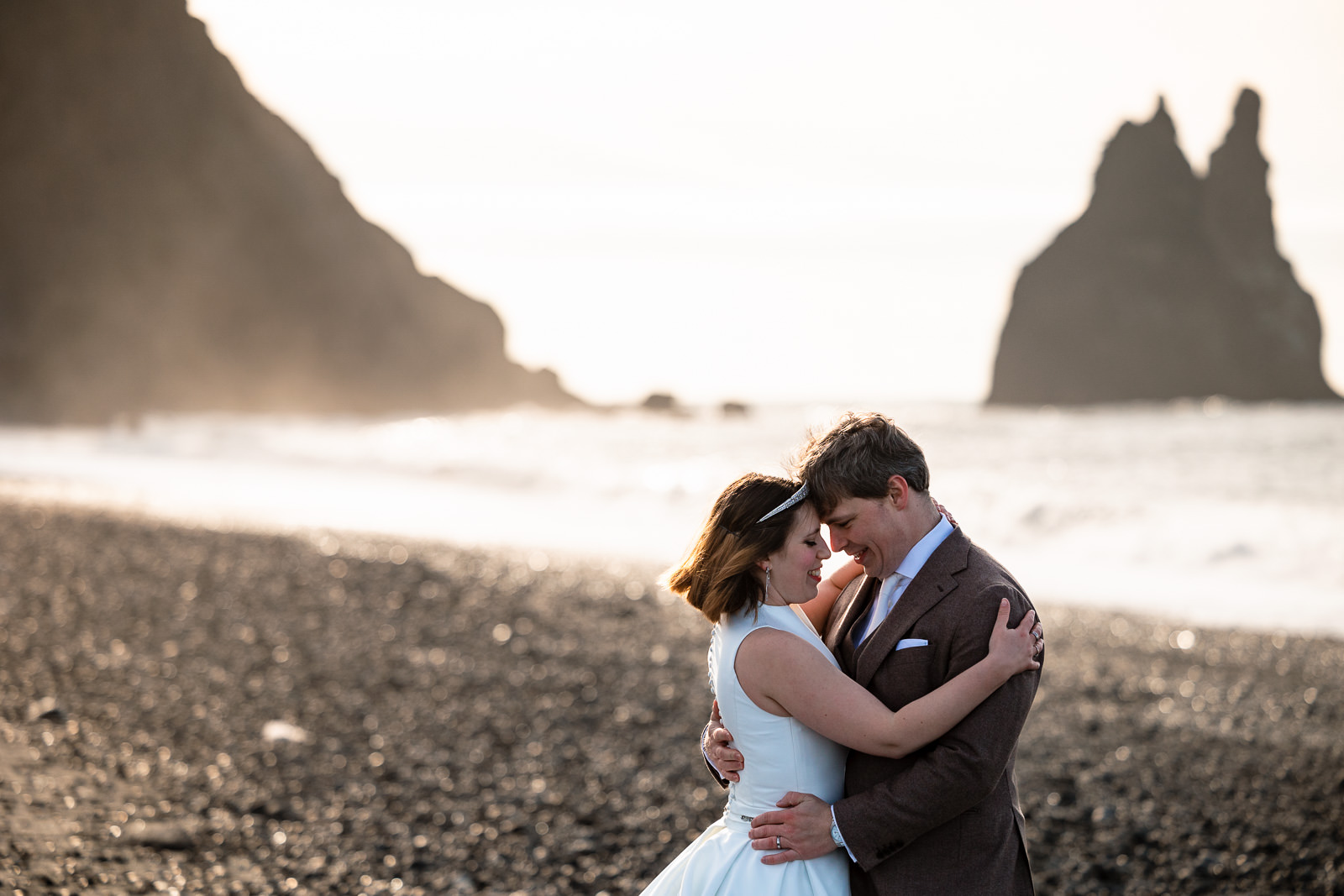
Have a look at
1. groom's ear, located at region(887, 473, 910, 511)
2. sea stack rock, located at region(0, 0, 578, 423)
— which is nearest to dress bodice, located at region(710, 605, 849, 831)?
groom's ear, located at region(887, 473, 910, 511)

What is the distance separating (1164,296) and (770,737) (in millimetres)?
114927

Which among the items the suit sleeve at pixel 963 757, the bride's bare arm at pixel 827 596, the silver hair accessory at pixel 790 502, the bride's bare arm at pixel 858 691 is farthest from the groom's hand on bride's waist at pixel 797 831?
the silver hair accessory at pixel 790 502

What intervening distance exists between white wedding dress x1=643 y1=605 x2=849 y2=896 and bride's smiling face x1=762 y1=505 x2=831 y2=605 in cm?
5

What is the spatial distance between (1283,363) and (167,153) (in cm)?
9616

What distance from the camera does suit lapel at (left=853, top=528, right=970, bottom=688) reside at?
257cm

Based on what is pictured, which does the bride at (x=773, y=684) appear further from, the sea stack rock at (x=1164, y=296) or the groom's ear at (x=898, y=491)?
the sea stack rock at (x=1164, y=296)

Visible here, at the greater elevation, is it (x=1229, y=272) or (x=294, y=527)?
(x=1229, y=272)

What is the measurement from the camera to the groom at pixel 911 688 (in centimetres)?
249

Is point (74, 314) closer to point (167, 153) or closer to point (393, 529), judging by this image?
point (167, 153)

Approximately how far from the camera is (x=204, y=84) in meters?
74.0

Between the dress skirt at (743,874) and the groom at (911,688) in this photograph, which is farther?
the dress skirt at (743,874)

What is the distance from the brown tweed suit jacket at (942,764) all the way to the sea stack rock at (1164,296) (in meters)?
106

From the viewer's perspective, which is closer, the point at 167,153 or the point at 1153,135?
the point at 167,153

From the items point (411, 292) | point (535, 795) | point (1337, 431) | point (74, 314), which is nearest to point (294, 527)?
point (535, 795)
